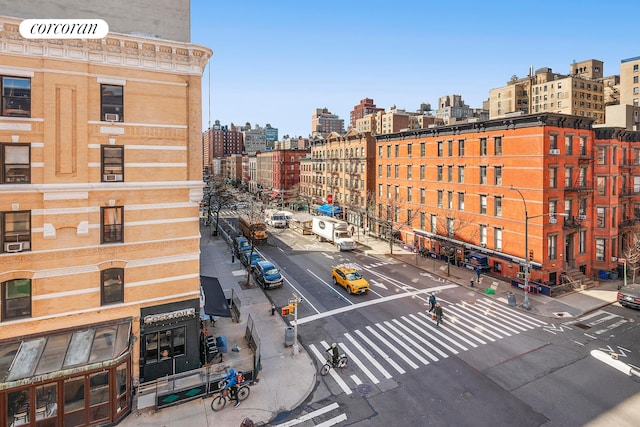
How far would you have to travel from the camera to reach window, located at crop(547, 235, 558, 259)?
31.0m

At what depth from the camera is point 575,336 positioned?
2198cm

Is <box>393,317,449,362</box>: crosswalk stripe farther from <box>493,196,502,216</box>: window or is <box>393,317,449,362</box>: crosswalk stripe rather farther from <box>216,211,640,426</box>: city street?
<box>493,196,502,216</box>: window

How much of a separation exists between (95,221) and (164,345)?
6611mm

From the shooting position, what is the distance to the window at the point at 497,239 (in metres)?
33.8

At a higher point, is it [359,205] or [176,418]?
[359,205]

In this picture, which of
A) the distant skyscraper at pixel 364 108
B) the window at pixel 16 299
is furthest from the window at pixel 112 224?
the distant skyscraper at pixel 364 108

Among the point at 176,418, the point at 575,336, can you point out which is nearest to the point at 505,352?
the point at 575,336

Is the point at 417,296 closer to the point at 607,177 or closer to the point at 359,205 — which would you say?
the point at 607,177

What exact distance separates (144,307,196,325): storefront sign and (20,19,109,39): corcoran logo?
39.2 ft

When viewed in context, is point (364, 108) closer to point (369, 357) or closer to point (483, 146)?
point (483, 146)

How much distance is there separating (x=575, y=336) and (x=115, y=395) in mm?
25110

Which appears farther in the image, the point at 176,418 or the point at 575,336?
the point at 575,336

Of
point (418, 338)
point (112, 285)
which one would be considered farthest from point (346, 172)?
point (112, 285)

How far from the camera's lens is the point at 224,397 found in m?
15.1
